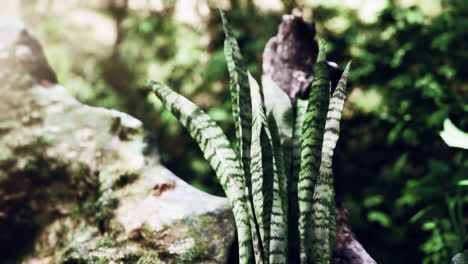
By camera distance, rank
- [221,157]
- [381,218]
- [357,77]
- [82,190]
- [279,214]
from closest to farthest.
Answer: [279,214]
[221,157]
[82,190]
[381,218]
[357,77]

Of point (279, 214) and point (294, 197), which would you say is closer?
point (279, 214)

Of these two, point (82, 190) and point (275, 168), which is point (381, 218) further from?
point (82, 190)

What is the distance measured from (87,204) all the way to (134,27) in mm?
2446

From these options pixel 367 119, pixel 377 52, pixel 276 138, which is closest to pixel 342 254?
pixel 276 138

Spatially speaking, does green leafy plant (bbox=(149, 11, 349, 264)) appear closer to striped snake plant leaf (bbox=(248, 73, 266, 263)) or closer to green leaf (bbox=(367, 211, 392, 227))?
striped snake plant leaf (bbox=(248, 73, 266, 263))

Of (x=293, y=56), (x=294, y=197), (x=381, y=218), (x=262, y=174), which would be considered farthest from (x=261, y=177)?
(x=381, y=218)

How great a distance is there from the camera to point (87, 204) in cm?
172

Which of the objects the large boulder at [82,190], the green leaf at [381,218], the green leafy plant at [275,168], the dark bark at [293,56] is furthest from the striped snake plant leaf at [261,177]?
the green leaf at [381,218]

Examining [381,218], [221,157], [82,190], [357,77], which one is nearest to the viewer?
[221,157]

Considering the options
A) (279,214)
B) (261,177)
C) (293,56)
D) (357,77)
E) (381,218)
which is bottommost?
(279,214)

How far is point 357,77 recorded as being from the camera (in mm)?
2961

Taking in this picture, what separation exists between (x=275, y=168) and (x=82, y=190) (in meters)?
1.03

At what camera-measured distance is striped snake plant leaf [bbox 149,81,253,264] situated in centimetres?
118

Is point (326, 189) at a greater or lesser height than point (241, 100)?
lesser
